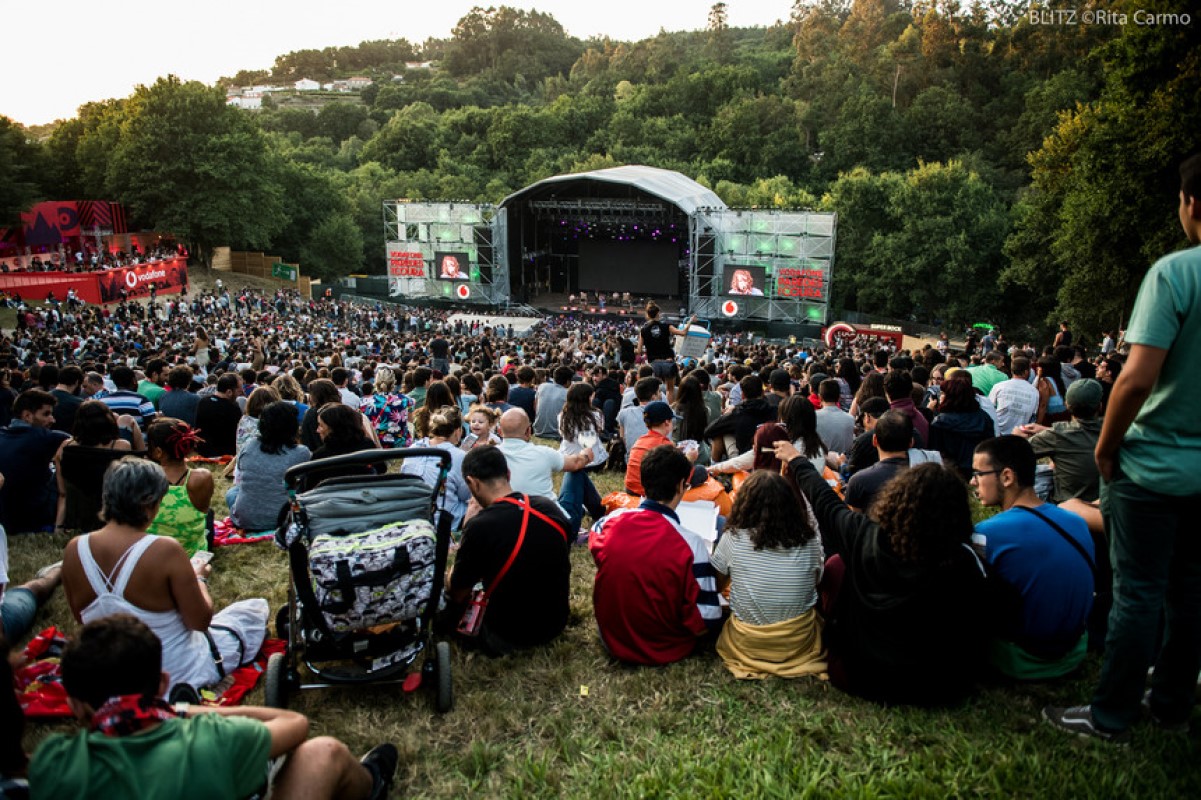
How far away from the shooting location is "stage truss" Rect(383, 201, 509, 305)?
36.8 metres

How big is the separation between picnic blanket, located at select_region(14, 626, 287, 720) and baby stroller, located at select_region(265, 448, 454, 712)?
31 cm

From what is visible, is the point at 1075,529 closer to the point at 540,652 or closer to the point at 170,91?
the point at 540,652

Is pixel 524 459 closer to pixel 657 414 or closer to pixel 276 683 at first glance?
pixel 657 414

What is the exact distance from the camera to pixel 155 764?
193 cm

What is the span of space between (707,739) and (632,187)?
108 feet

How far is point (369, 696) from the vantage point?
344 cm

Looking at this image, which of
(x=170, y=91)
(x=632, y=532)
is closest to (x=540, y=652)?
(x=632, y=532)

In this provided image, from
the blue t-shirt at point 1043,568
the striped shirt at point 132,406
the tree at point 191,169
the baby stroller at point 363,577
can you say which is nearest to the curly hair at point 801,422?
the blue t-shirt at point 1043,568

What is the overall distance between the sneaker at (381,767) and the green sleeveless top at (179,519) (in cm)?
192

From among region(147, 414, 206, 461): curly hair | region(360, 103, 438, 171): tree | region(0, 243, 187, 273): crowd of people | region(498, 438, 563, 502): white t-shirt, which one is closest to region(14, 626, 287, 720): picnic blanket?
region(147, 414, 206, 461): curly hair

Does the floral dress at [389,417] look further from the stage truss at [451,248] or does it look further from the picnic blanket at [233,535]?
the stage truss at [451,248]

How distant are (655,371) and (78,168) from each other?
4681 centimetres

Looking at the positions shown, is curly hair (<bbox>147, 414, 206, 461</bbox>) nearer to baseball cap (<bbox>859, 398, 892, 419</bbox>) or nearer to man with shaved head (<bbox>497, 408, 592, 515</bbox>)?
man with shaved head (<bbox>497, 408, 592, 515</bbox>)

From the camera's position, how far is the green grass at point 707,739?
2758mm
